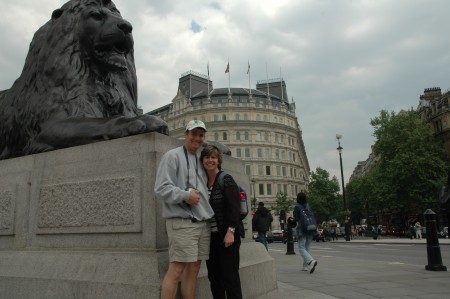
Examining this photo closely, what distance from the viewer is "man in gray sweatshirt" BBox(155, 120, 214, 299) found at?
2.52 metres

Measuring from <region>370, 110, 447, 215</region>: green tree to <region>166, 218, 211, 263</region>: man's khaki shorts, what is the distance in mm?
41339

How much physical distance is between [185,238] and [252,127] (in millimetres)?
68160

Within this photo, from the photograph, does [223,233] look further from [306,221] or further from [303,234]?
[303,234]

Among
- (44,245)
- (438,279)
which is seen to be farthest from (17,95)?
(438,279)

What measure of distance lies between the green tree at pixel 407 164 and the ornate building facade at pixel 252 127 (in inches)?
1052

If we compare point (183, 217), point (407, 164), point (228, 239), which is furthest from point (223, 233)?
point (407, 164)

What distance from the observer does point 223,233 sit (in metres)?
2.69

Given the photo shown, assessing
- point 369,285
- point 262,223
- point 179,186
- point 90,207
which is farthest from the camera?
point 262,223

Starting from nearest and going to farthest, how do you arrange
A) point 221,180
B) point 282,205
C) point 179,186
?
point 179,186
point 221,180
point 282,205

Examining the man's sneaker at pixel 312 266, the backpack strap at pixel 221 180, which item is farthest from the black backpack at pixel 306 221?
the backpack strap at pixel 221 180

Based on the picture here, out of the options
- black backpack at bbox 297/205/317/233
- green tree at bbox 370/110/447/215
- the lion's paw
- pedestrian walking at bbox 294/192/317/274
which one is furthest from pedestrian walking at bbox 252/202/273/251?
green tree at bbox 370/110/447/215

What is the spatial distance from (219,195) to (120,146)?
121cm

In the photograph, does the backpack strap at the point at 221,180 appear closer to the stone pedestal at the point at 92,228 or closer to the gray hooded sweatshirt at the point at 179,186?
the gray hooded sweatshirt at the point at 179,186

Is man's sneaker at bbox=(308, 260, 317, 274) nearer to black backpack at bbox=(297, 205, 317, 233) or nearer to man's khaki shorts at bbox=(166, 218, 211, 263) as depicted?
black backpack at bbox=(297, 205, 317, 233)
